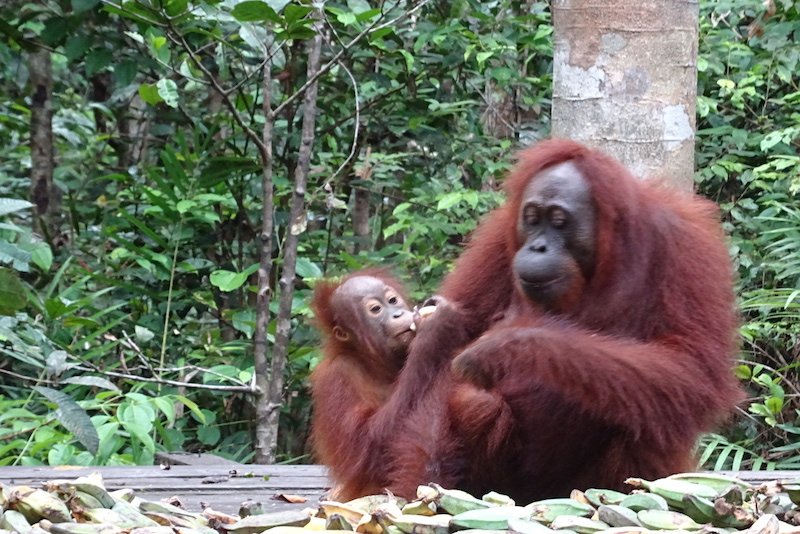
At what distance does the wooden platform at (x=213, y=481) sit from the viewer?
284cm

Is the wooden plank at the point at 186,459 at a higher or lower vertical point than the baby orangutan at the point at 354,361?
lower

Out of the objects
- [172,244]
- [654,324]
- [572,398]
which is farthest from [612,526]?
[172,244]

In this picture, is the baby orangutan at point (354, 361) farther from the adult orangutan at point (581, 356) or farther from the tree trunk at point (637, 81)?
the tree trunk at point (637, 81)

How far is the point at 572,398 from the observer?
2127 mm

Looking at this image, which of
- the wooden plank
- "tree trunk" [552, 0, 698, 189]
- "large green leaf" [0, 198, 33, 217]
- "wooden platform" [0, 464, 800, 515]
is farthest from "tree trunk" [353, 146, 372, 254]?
"large green leaf" [0, 198, 33, 217]

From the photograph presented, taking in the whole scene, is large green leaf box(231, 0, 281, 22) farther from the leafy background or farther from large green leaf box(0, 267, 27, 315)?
large green leaf box(0, 267, 27, 315)

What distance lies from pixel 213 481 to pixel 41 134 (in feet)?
9.13

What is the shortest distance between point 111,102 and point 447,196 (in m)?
2.56

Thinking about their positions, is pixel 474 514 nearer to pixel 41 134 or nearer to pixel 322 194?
pixel 322 194

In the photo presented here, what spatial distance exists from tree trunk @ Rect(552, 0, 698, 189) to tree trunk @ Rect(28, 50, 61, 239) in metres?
3.14

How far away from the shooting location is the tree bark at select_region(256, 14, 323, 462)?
3.67 m

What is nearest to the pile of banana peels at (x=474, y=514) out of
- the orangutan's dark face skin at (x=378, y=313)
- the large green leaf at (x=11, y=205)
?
the orangutan's dark face skin at (x=378, y=313)

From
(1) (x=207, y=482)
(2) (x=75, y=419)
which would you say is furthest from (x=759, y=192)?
(2) (x=75, y=419)

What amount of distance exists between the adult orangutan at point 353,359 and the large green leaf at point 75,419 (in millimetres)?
633
